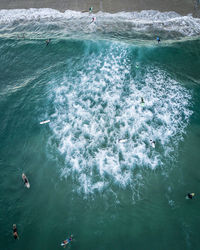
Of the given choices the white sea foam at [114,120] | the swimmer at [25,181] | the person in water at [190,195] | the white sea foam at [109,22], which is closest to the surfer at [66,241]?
the white sea foam at [114,120]

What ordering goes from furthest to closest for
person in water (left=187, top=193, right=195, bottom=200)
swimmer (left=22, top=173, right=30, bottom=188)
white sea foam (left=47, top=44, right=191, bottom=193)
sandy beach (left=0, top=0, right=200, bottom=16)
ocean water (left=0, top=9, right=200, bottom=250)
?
1. sandy beach (left=0, top=0, right=200, bottom=16)
2. white sea foam (left=47, top=44, right=191, bottom=193)
3. swimmer (left=22, top=173, right=30, bottom=188)
4. person in water (left=187, top=193, right=195, bottom=200)
5. ocean water (left=0, top=9, right=200, bottom=250)

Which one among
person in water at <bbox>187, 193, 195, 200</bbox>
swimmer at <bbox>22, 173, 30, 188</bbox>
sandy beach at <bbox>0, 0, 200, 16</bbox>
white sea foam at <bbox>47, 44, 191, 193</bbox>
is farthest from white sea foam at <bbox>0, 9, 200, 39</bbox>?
swimmer at <bbox>22, 173, 30, 188</bbox>

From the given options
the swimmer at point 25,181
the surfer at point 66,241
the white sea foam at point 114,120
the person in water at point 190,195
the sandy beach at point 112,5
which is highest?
the sandy beach at point 112,5

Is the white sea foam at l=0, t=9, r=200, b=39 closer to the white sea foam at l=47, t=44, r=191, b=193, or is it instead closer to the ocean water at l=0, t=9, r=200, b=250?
the ocean water at l=0, t=9, r=200, b=250

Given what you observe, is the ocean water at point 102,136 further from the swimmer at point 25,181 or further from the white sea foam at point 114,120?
the swimmer at point 25,181

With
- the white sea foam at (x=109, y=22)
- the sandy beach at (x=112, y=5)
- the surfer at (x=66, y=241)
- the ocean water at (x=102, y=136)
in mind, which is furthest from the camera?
the sandy beach at (x=112, y=5)
